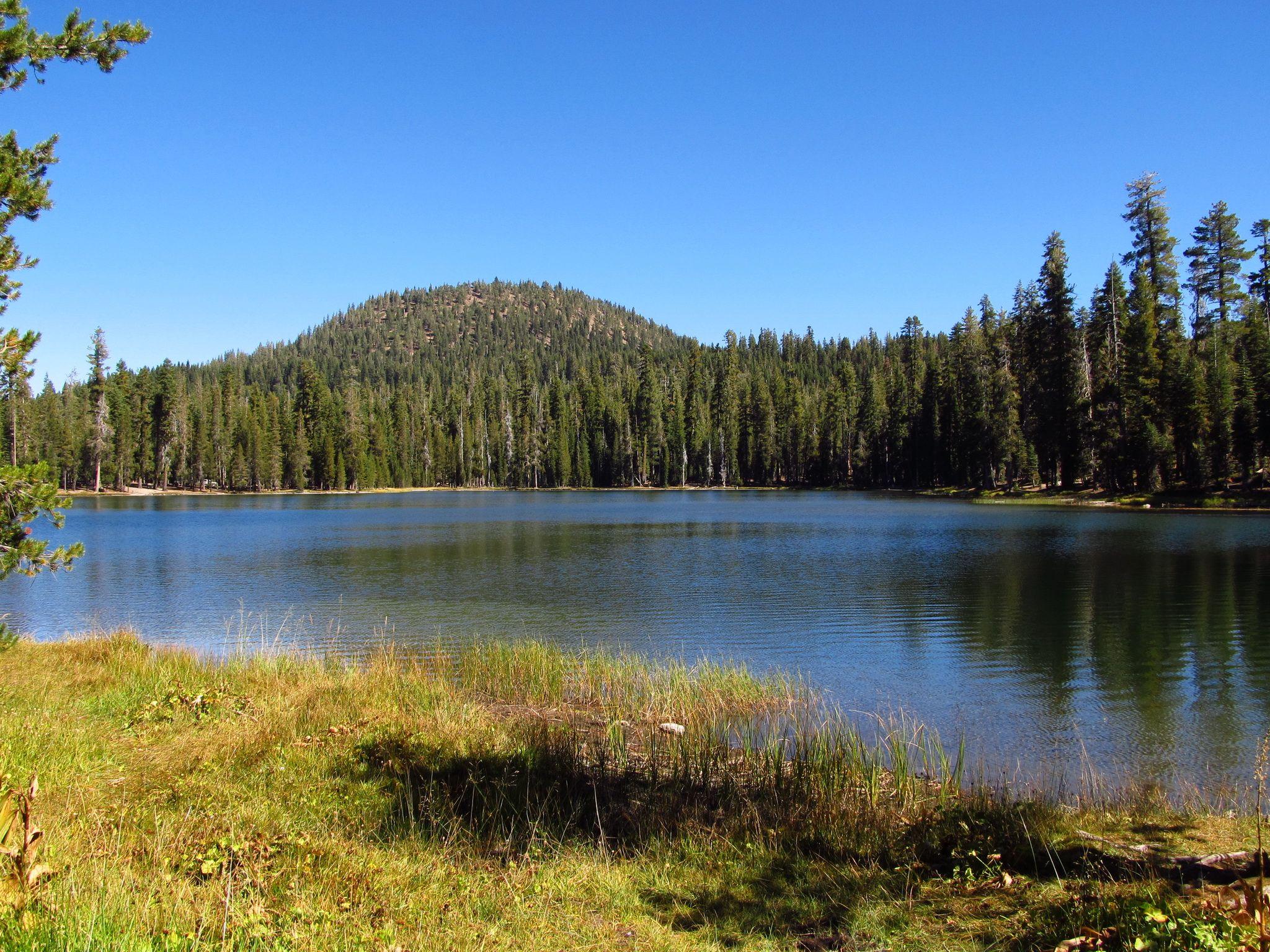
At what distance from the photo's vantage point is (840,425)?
10325 centimetres

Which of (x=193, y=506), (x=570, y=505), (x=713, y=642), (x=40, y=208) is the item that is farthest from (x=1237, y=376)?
(x=193, y=506)

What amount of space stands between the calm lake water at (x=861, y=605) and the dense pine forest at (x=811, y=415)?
38.3ft

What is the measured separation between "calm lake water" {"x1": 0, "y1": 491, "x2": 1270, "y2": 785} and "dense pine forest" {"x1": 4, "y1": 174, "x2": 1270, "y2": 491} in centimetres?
1168

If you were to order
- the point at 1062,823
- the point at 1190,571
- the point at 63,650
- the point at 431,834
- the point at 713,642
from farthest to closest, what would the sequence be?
1. the point at 1190,571
2. the point at 713,642
3. the point at 63,650
4. the point at 1062,823
5. the point at 431,834

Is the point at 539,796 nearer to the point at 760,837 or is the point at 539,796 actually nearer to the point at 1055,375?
the point at 760,837

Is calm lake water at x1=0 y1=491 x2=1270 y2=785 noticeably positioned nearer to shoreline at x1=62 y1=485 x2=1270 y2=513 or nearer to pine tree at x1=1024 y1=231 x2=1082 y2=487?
shoreline at x1=62 y1=485 x2=1270 y2=513

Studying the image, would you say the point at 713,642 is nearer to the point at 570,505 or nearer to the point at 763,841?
the point at 763,841

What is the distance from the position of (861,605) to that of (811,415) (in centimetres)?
9245

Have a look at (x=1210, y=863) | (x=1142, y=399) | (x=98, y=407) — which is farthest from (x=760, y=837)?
(x=98, y=407)

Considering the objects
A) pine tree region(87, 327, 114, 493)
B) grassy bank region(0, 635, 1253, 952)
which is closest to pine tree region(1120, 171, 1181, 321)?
grassy bank region(0, 635, 1253, 952)

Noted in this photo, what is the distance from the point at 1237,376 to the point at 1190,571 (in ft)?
104

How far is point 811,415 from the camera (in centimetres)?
11138

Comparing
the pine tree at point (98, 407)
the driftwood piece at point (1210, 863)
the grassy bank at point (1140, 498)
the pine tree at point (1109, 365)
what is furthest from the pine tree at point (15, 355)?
the pine tree at point (98, 407)

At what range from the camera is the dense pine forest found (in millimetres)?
53438
